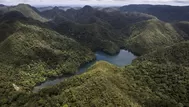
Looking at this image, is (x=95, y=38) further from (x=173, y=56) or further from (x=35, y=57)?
(x=173, y=56)

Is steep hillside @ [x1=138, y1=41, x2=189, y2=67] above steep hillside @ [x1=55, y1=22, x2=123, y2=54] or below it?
above

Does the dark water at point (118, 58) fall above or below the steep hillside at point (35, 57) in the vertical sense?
below

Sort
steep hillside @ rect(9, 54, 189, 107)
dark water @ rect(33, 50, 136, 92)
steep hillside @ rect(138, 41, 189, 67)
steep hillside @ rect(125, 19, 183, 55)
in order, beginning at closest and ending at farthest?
1. steep hillside @ rect(9, 54, 189, 107)
2. steep hillside @ rect(138, 41, 189, 67)
3. dark water @ rect(33, 50, 136, 92)
4. steep hillside @ rect(125, 19, 183, 55)

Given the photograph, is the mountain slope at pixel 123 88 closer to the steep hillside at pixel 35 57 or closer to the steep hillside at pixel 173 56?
the steep hillside at pixel 173 56

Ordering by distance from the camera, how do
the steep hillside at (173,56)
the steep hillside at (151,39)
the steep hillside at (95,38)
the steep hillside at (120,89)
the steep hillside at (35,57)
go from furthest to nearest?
the steep hillside at (95,38), the steep hillside at (151,39), the steep hillside at (35,57), the steep hillside at (173,56), the steep hillside at (120,89)

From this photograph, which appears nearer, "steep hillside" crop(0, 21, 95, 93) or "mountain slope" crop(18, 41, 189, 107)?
"mountain slope" crop(18, 41, 189, 107)

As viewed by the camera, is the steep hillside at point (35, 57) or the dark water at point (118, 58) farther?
the dark water at point (118, 58)

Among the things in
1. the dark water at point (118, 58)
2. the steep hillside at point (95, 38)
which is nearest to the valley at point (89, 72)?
the dark water at point (118, 58)

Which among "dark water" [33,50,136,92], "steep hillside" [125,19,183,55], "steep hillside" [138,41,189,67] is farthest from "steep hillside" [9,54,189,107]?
"steep hillside" [125,19,183,55]

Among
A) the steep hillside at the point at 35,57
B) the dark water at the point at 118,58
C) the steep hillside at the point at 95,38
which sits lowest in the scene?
the dark water at the point at 118,58

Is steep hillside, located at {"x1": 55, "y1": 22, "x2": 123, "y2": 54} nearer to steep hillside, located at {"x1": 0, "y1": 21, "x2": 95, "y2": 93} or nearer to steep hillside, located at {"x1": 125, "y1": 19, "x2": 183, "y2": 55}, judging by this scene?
steep hillside, located at {"x1": 125, "y1": 19, "x2": 183, "y2": 55}

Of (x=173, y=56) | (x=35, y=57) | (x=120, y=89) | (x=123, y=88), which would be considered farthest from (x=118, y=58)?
(x=120, y=89)

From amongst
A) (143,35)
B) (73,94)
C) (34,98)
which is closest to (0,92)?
(34,98)
